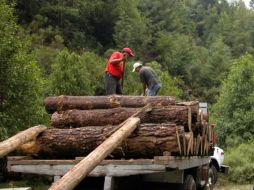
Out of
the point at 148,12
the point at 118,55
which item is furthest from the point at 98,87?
the point at 148,12

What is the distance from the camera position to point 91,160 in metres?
6.09

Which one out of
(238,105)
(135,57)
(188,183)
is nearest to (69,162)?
(188,183)

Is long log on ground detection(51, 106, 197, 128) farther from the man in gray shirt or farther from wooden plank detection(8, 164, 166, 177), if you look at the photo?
the man in gray shirt

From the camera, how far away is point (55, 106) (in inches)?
379

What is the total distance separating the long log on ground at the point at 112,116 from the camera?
8680 millimetres

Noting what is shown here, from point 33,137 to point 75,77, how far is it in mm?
22983

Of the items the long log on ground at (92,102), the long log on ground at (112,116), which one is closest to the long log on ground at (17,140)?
the long log on ground at (112,116)

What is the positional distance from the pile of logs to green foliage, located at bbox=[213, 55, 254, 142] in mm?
23374

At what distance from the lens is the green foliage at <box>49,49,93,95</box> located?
29672 millimetres

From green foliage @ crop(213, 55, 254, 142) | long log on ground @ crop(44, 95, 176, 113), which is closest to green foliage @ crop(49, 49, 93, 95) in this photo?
green foliage @ crop(213, 55, 254, 142)

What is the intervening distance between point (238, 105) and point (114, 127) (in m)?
27.6

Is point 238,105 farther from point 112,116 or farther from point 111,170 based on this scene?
point 111,170

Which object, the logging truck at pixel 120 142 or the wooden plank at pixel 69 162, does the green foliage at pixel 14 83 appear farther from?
the wooden plank at pixel 69 162

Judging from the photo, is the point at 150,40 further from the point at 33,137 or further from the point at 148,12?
the point at 33,137
